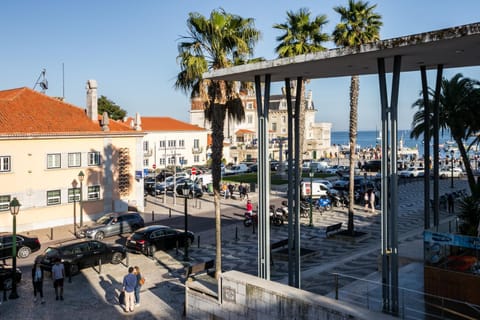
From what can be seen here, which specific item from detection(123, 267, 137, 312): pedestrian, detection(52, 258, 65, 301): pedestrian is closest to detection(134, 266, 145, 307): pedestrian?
detection(123, 267, 137, 312): pedestrian

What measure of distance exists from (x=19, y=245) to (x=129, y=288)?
10396 mm

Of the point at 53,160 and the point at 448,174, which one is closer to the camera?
the point at 53,160

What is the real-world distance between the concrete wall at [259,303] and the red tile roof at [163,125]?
57.6 m

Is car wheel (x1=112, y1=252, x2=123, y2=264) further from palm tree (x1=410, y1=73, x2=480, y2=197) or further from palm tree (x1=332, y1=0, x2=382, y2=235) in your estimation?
palm tree (x1=410, y1=73, x2=480, y2=197)

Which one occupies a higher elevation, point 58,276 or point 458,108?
point 458,108

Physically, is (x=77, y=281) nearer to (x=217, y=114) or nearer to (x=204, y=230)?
(x=217, y=114)

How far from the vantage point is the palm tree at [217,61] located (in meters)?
16.8

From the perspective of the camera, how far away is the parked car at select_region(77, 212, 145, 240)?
86.1 feet

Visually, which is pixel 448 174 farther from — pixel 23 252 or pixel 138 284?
pixel 138 284

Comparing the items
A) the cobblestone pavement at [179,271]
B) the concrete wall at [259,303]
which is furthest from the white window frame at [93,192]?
the concrete wall at [259,303]

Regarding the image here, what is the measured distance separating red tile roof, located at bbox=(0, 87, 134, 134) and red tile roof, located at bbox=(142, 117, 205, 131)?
1352 inches

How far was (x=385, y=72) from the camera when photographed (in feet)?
35.2

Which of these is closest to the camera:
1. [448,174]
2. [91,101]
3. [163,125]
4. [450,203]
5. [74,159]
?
[74,159]

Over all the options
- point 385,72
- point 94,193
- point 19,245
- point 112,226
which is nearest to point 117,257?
point 19,245
